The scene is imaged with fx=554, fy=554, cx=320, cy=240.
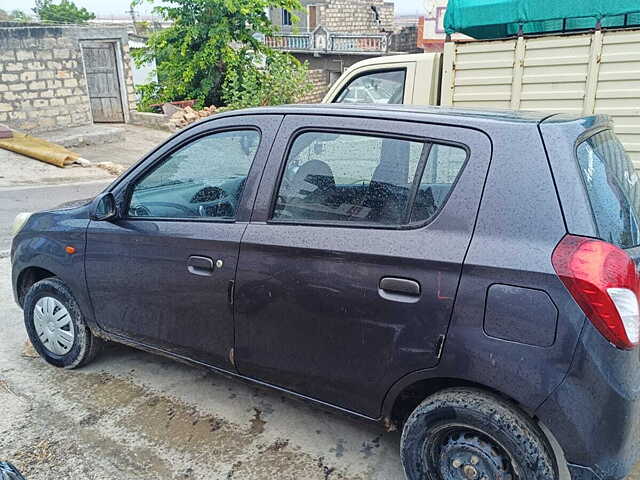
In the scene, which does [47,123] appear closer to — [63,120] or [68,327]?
[63,120]

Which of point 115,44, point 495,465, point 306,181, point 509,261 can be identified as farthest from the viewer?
point 115,44

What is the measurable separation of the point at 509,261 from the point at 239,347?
1.44m

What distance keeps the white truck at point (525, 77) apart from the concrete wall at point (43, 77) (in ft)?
33.6

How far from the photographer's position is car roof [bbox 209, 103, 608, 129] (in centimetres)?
236

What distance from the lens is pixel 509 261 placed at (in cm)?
207

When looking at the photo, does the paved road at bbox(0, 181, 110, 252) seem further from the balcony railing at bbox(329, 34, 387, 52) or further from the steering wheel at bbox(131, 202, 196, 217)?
the balcony railing at bbox(329, 34, 387, 52)

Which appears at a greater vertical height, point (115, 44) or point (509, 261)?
point (115, 44)

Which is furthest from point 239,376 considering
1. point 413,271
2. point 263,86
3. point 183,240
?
point 263,86

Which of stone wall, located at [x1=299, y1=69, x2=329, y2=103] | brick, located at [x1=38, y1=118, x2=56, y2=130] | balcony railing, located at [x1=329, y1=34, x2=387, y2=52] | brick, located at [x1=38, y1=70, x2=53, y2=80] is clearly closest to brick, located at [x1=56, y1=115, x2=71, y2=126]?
brick, located at [x1=38, y1=118, x2=56, y2=130]

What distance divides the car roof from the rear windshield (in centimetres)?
17

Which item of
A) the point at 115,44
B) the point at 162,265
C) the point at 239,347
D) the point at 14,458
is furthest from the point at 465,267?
the point at 115,44

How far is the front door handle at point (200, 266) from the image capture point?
9.20 feet

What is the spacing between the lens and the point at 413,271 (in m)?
2.25

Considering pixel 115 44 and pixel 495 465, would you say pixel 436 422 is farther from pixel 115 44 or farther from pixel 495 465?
pixel 115 44
